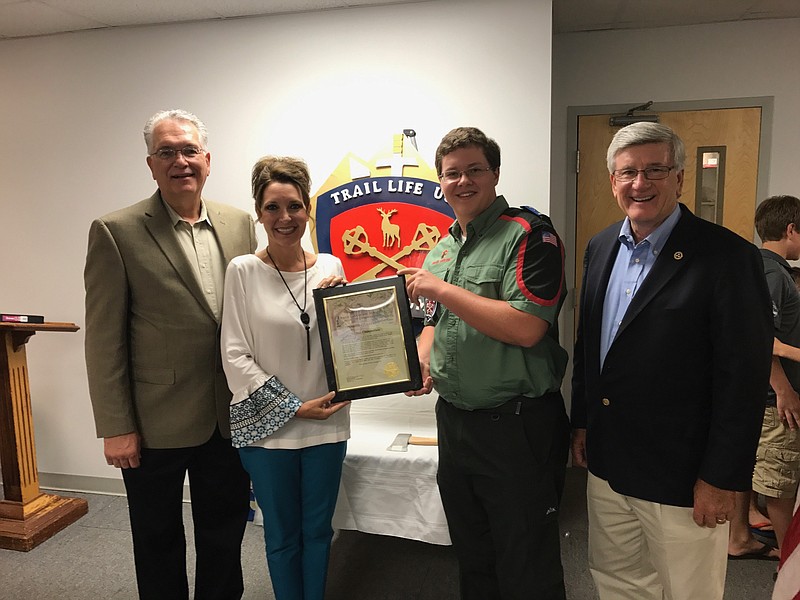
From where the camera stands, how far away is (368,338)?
1.67 m

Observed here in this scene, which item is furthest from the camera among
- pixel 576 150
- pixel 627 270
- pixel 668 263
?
pixel 576 150

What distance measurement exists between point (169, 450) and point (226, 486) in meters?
0.26

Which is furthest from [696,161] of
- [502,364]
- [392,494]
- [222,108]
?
[222,108]

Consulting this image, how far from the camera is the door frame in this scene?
10.6 feet

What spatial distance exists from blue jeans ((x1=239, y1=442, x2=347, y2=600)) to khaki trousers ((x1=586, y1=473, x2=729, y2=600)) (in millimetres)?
836

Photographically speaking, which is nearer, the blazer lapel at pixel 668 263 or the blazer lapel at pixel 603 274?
the blazer lapel at pixel 668 263

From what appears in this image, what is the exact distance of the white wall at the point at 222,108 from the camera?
265 cm

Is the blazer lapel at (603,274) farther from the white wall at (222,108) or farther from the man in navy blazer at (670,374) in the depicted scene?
the white wall at (222,108)

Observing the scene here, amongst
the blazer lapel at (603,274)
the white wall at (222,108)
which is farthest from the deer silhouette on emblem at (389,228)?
the blazer lapel at (603,274)

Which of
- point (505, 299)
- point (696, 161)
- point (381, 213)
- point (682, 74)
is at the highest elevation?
point (682, 74)

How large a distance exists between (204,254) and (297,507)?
894mm

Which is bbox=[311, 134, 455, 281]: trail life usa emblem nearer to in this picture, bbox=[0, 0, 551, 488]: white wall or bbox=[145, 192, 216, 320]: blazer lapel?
bbox=[0, 0, 551, 488]: white wall

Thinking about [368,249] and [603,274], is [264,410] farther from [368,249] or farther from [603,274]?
[368,249]

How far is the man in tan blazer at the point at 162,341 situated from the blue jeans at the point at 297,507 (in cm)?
24
